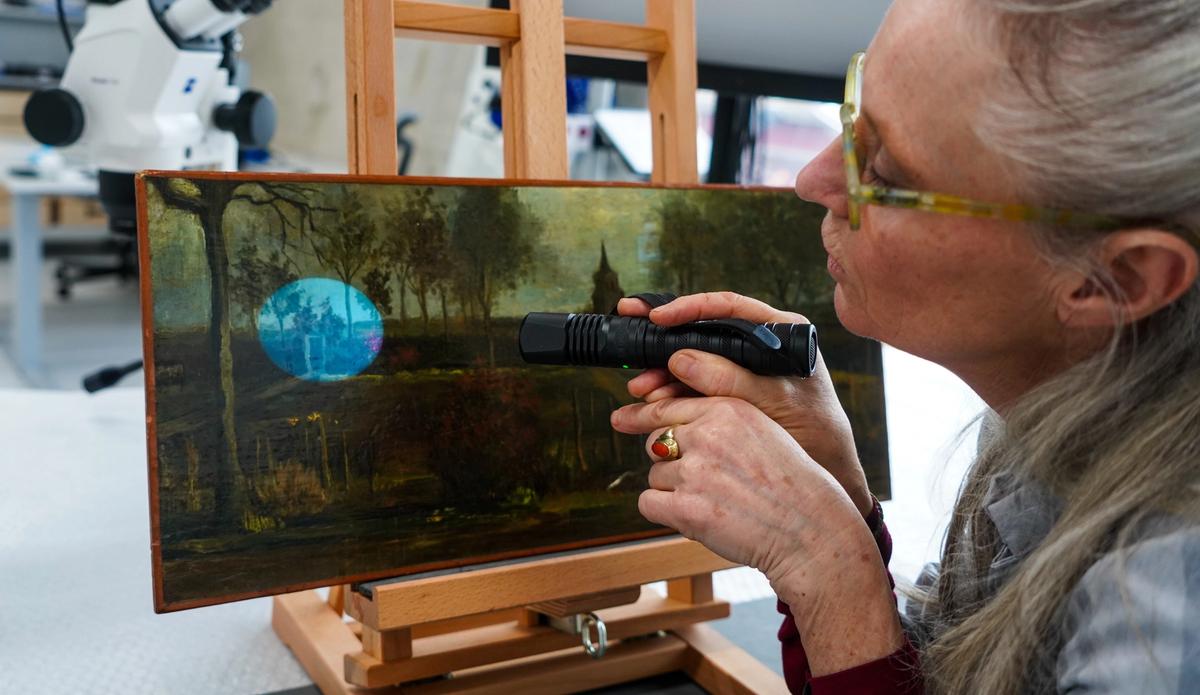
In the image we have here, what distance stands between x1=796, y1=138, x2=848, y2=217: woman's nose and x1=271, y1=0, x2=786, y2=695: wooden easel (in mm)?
323

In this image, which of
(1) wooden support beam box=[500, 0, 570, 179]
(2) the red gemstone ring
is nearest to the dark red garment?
(2) the red gemstone ring

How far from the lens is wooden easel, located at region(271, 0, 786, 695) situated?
2.88ft

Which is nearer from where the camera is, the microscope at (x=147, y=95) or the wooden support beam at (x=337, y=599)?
the wooden support beam at (x=337, y=599)

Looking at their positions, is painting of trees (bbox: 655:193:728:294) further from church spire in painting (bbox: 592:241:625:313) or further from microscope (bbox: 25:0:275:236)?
microscope (bbox: 25:0:275:236)

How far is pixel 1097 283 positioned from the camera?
1.88ft

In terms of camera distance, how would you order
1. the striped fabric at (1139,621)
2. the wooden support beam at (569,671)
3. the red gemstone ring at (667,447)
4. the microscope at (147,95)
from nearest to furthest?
the striped fabric at (1139,621), the red gemstone ring at (667,447), the wooden support beam at (569,671), the microscope at (147,95)

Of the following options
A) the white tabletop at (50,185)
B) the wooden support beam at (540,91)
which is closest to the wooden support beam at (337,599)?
the wooden support beam at (540,91)

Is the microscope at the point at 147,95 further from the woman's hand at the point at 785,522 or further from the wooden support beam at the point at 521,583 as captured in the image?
the woman's hand at the point at 785,522

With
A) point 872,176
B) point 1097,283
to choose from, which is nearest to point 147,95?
point 872,176

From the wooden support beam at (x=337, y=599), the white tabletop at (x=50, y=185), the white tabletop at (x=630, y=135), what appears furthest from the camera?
the white tabletop at (x=50, y=185)

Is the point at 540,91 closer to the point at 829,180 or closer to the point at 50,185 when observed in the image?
the point at 829,180

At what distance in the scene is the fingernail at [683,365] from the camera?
750 mm

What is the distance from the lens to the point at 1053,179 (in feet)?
1.81

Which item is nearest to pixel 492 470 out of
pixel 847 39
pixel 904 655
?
pixel 904 655
